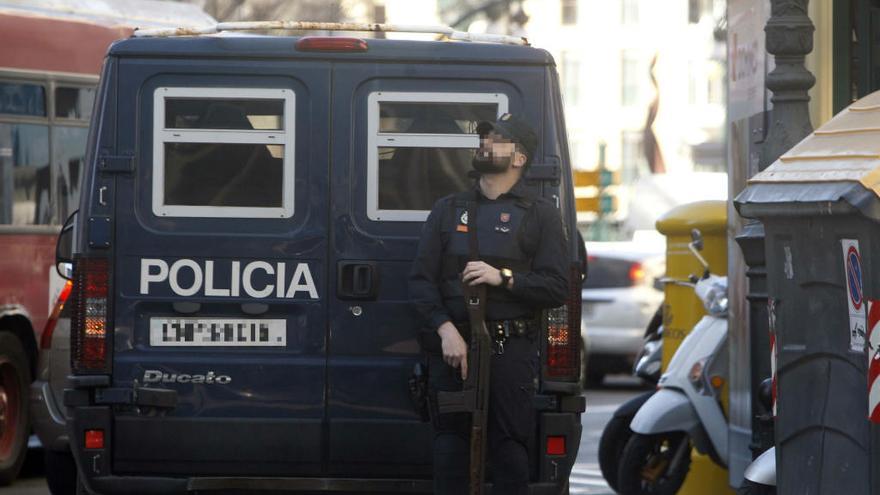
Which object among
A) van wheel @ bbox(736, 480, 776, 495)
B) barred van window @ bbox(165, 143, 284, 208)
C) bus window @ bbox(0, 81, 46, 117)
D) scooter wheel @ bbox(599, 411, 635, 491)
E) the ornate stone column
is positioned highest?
bus window @ bbox(0, 81, 46, 117)

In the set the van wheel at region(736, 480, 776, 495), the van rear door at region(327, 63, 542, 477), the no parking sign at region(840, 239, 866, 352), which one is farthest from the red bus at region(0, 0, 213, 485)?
the no parking sign at region(840, 239, 866, 352)

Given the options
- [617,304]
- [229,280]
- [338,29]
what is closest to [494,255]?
[229,280]

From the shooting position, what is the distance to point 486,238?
24.9 feet

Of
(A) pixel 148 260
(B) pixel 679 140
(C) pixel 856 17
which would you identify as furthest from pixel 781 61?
(B) pixel 679 140

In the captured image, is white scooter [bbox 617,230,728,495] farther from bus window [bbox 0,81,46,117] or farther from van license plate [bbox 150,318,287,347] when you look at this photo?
bus window [bbox 0,81,46,117]

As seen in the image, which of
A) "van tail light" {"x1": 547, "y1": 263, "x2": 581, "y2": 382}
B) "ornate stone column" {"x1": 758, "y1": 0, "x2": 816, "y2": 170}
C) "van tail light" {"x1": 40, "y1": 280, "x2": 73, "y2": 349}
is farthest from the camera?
"van tail light" {"x1": 40, "y1": 280, "x2": 73, "y2": 349}

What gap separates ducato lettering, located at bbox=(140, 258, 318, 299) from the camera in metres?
7.97

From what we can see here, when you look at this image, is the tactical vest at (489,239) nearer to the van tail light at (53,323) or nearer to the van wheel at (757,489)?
the van wheel at (757,489)

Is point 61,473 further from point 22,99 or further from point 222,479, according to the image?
point 22,99

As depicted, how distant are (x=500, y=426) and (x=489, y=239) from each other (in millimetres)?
711

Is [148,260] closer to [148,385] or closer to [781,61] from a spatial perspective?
[148,385]

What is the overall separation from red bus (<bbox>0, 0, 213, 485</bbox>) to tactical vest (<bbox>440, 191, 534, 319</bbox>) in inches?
214

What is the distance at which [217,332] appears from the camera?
7.98 meters

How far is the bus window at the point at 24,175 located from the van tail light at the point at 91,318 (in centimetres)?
498
